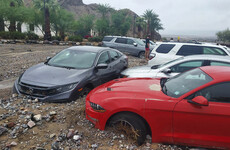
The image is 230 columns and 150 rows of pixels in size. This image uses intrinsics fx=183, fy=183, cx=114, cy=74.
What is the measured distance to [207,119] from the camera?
2928 mm

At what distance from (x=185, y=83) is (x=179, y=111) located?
2.33 ft

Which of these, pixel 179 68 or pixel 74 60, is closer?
pixel 179 68

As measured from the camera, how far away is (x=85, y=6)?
3890 inches

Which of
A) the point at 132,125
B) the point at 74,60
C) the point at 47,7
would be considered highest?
the point at 47,7

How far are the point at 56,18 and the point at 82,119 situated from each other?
31658mm

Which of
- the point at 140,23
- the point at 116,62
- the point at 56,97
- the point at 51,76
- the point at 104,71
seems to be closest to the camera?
the point at 56,97

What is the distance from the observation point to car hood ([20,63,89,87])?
4695 mm

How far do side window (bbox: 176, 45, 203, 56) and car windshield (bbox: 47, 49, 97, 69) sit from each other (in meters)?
3.75

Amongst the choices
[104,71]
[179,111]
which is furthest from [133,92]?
[104,71]

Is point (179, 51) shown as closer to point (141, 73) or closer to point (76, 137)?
point (141, 73)

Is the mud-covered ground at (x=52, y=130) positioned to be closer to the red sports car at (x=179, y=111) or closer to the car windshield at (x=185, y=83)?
the red sports car at (x=179, y=111)

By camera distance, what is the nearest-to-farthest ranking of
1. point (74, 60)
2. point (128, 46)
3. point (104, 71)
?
1. point (74, 60)
2. point (104, 71)
3. point (128, 46)

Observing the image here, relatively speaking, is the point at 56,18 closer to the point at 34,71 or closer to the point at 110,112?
the point at 34,71

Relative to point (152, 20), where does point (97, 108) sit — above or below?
below
